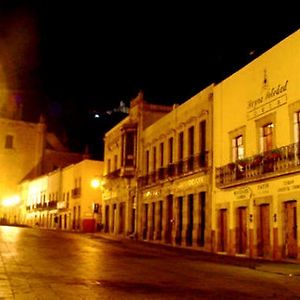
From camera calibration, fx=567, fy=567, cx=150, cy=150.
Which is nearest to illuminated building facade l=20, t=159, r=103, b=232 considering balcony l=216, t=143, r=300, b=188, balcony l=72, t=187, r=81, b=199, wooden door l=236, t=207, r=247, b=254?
balcony l=72, t=187, r=81, b=199

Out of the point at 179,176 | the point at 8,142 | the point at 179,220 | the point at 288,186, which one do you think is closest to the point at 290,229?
the point at 288,186

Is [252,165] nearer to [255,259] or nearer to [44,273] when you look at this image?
[255,259]

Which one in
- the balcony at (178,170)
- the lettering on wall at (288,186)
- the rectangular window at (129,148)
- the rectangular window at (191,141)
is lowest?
the lettering on wall at (288,186)

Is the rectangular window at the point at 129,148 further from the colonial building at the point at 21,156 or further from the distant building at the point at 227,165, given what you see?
the colonial building at the point at 21,156

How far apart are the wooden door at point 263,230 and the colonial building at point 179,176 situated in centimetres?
524

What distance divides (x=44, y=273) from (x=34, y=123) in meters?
71.3

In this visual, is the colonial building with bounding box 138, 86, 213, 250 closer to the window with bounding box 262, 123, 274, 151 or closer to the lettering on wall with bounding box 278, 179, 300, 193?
the window with bounding box 262, 123, 274, 151

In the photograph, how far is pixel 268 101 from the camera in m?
24.0

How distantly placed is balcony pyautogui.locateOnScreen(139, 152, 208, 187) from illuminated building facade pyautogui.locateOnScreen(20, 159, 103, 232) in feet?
43.0

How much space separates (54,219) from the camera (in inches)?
2564

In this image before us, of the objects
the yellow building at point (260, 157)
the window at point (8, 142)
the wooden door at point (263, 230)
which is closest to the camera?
the yellow building at point (260, 157)

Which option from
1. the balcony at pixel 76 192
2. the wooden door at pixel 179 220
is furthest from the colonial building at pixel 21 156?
the wooden door at pixel 179 220

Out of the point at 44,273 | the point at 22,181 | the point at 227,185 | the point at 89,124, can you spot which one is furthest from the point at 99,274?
the point at 89,124

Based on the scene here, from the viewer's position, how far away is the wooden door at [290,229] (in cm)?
2164
